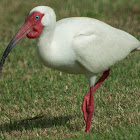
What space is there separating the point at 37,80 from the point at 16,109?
102cm

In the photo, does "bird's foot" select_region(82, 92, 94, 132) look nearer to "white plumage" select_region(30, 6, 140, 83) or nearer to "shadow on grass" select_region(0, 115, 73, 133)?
"shadow on grass" select_region(0, 115, 73, 133)

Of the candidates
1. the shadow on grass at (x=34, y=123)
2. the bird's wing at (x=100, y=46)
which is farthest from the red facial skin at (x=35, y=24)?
the shadow on grass at (x=34, y=123)

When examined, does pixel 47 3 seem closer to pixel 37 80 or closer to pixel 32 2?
pixel 32 2

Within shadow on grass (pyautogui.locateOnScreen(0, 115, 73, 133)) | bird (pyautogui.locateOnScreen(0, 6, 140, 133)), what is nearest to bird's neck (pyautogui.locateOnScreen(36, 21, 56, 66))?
bird (pyautogui.locateOnScreen(0, 6, 140, 133))

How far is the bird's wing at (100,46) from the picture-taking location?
4609 millimetres

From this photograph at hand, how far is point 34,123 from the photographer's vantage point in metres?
5.43

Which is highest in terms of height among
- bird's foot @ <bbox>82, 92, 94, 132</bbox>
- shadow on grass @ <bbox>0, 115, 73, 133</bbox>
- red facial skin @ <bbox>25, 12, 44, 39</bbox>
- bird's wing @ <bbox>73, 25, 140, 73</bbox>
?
red facial skin @ <bbox>25, 12, 44, 39</bbox>

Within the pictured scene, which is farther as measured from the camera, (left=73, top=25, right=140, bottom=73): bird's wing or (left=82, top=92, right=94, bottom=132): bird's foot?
(left=82, top=92, right=94, bottom=132): bird's foot

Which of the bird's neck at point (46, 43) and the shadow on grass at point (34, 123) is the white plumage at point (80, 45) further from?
the shadow on grass at point (34, 123)

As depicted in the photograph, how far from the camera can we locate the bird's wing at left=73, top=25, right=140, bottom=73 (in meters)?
4.61

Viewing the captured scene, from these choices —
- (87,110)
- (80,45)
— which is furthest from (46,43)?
(87,110)

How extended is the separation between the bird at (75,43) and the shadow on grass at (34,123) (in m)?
0.41

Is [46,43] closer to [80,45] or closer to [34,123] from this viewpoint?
[80,45]

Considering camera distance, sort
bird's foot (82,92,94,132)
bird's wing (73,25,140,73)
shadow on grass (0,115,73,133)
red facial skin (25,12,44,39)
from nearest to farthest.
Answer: red facial skin (25,12,44,39), bird's wing (73,25,140,73), bird's foot (82,92,94,132), shadow on grass (0,115,73,133)
